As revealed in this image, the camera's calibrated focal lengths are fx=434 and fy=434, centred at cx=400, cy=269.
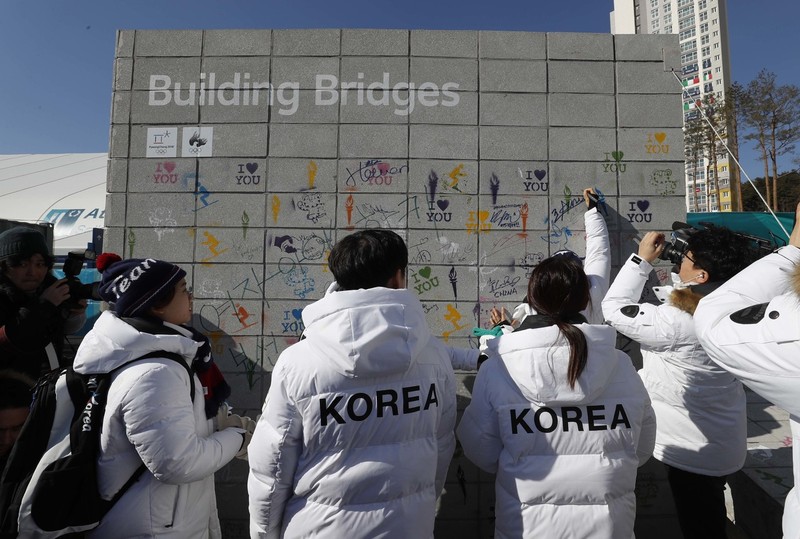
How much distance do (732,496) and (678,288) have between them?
165 centimetres

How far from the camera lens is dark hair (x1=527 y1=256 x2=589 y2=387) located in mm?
1595

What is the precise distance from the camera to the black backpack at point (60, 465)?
143 cm

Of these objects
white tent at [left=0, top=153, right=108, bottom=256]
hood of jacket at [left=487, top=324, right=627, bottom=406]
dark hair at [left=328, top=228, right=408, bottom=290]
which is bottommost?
hood of jacket at [left=487, top=324, right=627, bottom=406]

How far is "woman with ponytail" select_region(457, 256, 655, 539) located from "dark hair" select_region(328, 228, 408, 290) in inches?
21.2

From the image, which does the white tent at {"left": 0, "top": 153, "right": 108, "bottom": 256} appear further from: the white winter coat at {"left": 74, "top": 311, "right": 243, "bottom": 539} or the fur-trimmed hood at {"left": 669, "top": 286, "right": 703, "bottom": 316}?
the fur-trimmed hood at {"left": 669, "top": 286, "right": 703, "bottom": 316}

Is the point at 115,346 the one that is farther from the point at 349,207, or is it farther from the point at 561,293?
the point at 349,207

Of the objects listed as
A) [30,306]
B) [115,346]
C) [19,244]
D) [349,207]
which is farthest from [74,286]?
[349,207]

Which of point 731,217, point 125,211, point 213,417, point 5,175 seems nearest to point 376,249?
point 213,417

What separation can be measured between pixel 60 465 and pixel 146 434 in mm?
296

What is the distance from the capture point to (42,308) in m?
2.44

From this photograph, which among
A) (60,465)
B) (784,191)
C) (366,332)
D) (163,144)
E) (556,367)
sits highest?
(784,191)

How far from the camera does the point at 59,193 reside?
53.3 ft

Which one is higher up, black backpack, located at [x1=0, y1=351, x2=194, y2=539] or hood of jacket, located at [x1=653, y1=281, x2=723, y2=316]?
hood of jacket, located at [x1=653, y1=281, x2=723, y2=316]

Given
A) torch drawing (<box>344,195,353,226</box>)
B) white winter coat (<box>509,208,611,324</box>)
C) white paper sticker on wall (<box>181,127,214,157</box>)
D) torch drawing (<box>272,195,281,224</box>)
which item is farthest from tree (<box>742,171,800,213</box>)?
white paper sticker on wall (<box>181,127,214,157</box>)
